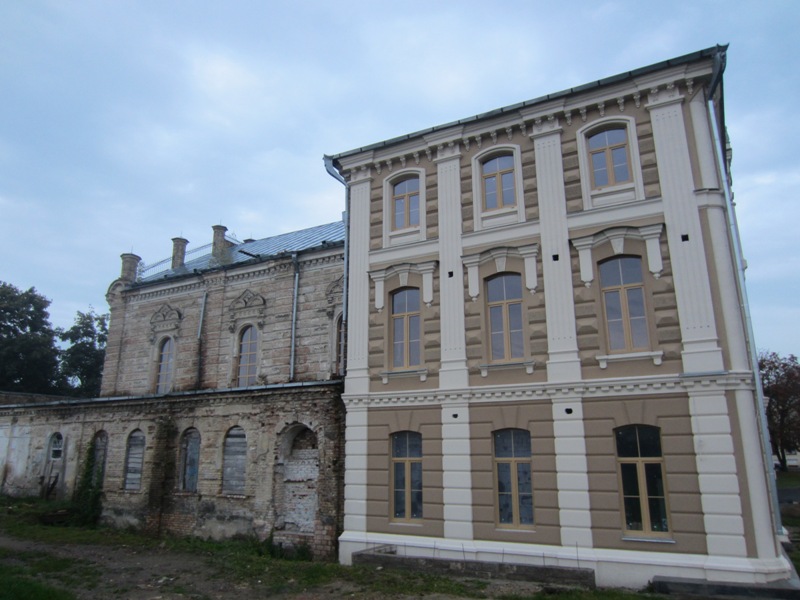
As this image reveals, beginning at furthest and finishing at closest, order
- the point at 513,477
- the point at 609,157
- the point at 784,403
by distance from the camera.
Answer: the point at 784,403, the point at 609,157, the point at 513,477

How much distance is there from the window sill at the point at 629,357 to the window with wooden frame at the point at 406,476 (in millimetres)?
4838

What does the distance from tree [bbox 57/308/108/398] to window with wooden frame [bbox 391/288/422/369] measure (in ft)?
125

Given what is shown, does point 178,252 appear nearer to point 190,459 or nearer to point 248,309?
point 248,309

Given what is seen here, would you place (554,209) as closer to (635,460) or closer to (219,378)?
(635,460)

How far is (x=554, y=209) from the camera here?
13961mm

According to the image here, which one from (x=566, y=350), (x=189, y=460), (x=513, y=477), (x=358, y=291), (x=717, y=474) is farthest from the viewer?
(x=189, y=460)

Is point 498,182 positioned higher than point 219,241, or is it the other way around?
point 219,241

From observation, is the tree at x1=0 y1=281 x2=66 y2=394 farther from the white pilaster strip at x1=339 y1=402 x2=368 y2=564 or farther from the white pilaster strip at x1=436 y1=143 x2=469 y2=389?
the white pilaster strip at x1=436 y1=143 x2=469 y2=389

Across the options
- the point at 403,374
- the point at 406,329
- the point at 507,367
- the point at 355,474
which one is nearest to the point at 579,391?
the point at 507,367

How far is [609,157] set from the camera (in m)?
13.8

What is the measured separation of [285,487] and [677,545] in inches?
403

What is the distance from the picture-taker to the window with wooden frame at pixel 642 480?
1164cm

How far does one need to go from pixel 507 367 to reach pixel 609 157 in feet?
18.2

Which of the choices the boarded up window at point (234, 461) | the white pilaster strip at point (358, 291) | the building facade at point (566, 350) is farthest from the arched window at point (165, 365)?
the building facade at point (566, 350)
